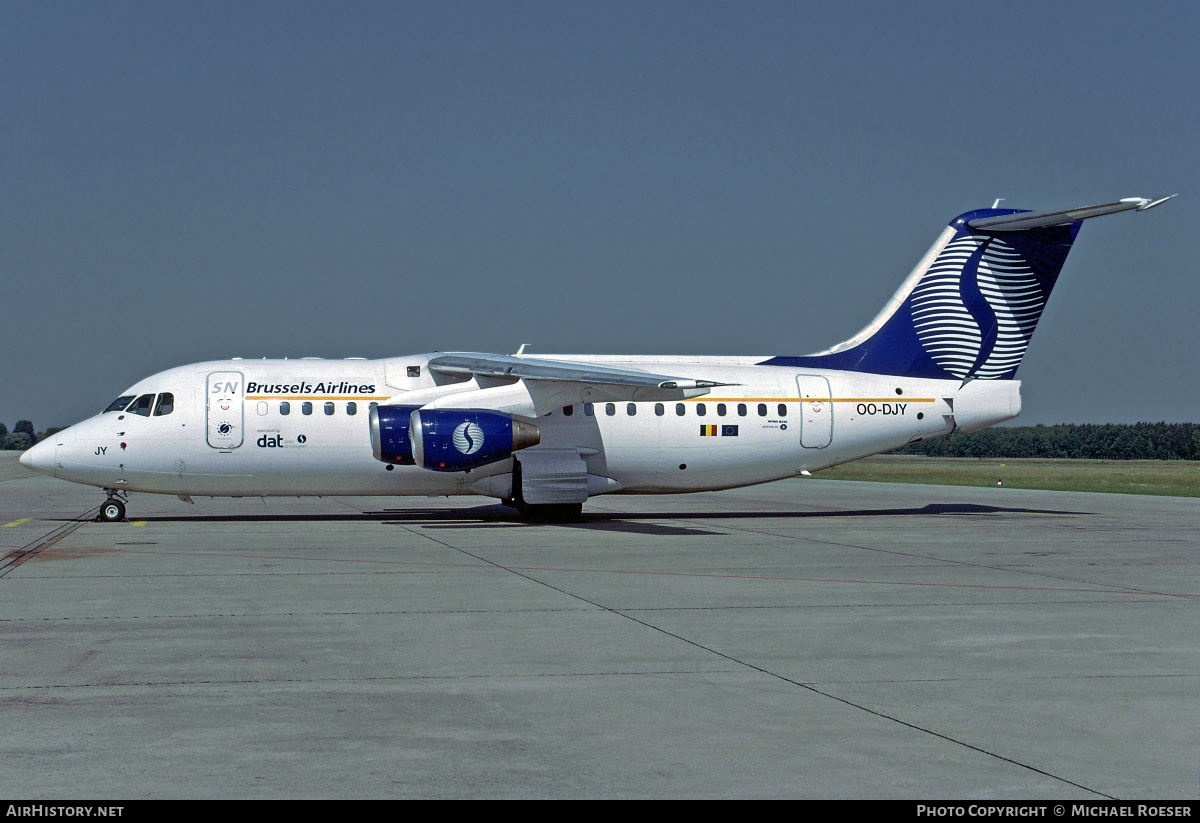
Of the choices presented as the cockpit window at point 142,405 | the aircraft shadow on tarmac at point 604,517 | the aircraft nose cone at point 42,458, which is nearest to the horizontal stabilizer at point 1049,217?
the aircraft shadow on tarmac at point 604,517

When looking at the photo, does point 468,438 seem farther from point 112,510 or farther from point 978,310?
point 978,310

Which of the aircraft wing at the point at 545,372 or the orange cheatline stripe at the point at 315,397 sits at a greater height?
the aircraft wing at the point at 545,372

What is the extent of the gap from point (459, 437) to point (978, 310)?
1222 cm

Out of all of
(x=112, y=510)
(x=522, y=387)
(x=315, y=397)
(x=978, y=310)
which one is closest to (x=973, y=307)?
(x=978, y=310)

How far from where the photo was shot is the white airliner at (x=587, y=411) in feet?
74.3

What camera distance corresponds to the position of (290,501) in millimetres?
32656

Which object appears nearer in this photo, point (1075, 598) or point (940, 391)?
point (1075, 598)

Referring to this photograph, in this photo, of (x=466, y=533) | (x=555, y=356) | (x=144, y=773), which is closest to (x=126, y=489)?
(x=466, y=533)

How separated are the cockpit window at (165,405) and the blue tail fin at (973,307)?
41.0 feet

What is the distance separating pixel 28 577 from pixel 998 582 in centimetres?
1123

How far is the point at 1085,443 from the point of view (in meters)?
125

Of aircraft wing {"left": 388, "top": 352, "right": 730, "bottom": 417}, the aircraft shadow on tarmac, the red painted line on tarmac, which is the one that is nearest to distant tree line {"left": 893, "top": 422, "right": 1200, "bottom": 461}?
the aircraft shadow on tarmac

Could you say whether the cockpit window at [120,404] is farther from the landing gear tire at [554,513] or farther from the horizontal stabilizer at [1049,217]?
the horizontal stabilizer at [1049,217]
